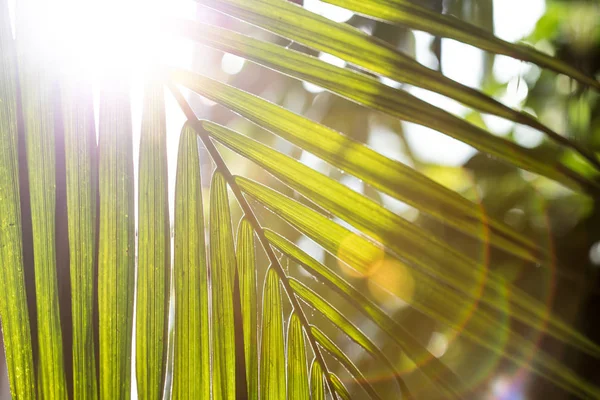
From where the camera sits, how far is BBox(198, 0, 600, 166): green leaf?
14.4 inches

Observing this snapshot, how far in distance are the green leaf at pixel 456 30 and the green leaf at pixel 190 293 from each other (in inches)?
8.7

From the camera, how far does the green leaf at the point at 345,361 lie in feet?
1.44

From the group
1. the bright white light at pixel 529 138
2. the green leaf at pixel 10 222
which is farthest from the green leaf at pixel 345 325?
the bright white light at pixel 529 138

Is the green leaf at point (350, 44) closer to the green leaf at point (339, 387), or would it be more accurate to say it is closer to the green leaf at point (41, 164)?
the green leaf at point (41, 164)

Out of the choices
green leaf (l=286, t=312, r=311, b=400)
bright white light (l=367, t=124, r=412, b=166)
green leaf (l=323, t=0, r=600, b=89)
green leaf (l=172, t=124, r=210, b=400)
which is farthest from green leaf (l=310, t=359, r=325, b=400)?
bright white light (l=367, t=124, r=412, b=166)

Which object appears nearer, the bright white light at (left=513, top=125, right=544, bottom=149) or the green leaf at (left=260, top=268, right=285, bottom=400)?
the green leaf at (left=260, top=268, right=285, bottom=400)

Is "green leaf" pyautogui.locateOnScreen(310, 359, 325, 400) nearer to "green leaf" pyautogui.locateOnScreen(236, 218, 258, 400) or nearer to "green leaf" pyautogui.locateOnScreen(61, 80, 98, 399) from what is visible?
"green leaf" pyautogui.locateOnScreen(236, 218, 258, 400)

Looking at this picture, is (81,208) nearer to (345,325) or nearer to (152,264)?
→ (152,264)

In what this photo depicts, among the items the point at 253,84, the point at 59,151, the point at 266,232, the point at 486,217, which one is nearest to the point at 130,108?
the point at 59,151

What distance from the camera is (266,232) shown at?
1.51ft

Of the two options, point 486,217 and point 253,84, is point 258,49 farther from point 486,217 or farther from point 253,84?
point 253,84

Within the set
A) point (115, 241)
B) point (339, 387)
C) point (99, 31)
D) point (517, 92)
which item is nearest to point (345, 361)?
point (339, 387)

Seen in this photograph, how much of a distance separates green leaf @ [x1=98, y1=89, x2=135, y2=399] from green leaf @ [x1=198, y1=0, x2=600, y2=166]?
139mm

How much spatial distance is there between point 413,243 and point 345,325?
Result: 0.41ft
